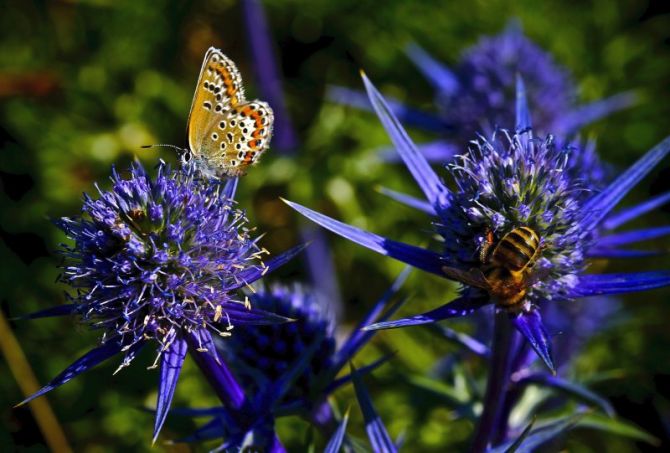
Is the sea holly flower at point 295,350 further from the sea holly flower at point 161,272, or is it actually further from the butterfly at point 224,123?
the butterfly at point 224,123

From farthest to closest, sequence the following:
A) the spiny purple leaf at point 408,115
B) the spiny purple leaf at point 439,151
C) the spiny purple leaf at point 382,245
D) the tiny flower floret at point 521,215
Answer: the spiny purple leaf at point 408,115
the spiny purple leaf at point 439,151
the tiny flower floret at point 521,215
the spiny purple leaf at point 382,245

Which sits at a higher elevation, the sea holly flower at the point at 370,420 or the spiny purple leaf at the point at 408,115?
the spiny purple leaf at the point at 408,115

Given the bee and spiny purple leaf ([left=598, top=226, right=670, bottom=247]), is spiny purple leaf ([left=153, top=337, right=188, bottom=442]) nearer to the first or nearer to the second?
the bee

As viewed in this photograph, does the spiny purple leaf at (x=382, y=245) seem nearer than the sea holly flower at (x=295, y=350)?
Yes

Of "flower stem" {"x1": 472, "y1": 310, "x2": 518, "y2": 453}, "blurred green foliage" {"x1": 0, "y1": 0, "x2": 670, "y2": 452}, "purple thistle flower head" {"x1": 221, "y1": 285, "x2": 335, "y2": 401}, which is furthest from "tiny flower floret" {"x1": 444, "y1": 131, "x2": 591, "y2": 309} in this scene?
"blurred green foliage" {"x1": 0, "y1": 0, "x2": 670, "y2": 452}

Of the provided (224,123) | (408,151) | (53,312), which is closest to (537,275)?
(408,151)

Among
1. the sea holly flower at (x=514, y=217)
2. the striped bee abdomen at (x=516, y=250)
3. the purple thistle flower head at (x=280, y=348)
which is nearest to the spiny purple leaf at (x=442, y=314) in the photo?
the sea holly flower at (x=514, y=217)

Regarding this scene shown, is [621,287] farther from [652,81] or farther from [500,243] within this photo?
[652,81]

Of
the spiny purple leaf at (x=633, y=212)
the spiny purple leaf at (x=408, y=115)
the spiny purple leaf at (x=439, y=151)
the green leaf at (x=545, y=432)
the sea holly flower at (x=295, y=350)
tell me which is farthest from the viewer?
the spiny purple leaf at (x=408, y=115)
